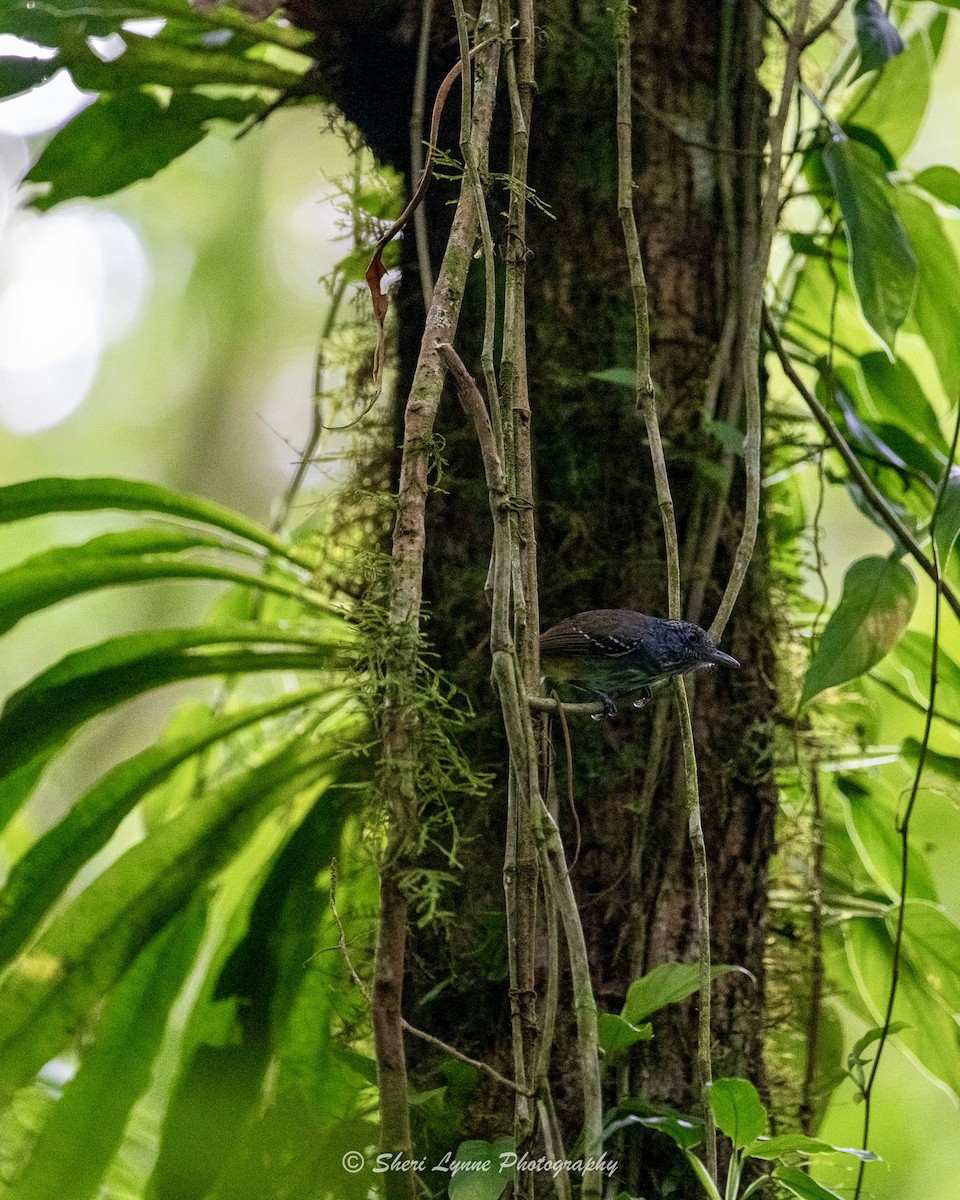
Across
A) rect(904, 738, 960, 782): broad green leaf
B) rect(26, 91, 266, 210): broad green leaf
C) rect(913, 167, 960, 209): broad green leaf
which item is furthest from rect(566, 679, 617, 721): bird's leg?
rect(26, 91, 266, 210): broad green leaf

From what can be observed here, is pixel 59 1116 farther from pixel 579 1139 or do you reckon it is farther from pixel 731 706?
pixel 731 706

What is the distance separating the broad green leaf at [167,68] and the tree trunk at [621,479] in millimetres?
226

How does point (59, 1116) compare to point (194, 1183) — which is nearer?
point (194, 1183)

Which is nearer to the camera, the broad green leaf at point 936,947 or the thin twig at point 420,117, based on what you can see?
the thin twig at point 420,117

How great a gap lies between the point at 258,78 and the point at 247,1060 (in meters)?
1.53

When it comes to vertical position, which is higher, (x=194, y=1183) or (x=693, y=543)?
(x=693, y=543)

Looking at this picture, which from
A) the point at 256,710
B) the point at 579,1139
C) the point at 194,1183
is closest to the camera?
the point at 579,1139

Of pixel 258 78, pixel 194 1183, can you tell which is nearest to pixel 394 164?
pixel 258 78

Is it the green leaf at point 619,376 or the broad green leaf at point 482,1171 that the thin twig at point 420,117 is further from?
the broad green leaf at point 482,1171

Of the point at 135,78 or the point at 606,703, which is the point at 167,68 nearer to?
the point at 135,78

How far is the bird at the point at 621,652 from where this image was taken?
3.91 feet

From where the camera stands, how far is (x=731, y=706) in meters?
1.44

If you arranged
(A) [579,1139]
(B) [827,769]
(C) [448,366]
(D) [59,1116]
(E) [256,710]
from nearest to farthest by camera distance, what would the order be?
(C) [448,366], (A) [579,1139], (D) [59,1116], (B) [827,769], (E) [256,710]

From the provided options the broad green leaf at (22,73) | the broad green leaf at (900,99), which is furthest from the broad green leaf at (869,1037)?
the broad green leaf at (22,73)
